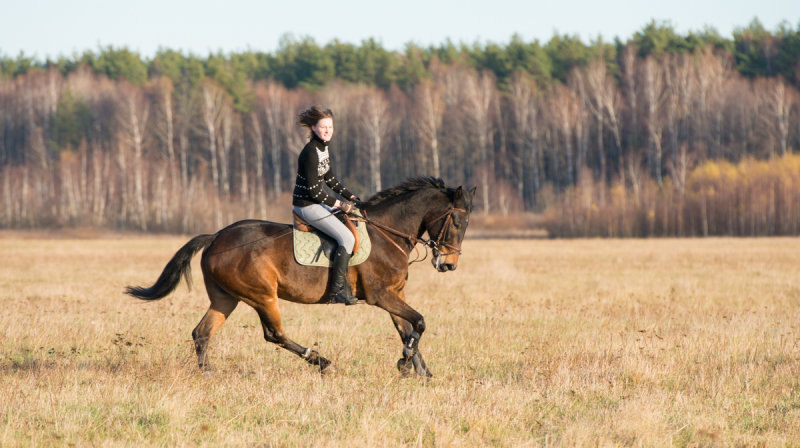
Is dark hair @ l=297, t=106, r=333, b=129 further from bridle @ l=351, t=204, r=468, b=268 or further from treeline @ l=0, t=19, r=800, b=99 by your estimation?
treeline @ l=0, t=19, r=800, b=99

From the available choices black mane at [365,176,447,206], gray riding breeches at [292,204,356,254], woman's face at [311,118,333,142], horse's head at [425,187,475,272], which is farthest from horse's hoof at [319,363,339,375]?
woman's face at [311,118,333,142]

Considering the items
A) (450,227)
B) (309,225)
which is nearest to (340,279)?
(309,225)

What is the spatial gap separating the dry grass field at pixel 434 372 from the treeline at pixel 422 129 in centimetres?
4646

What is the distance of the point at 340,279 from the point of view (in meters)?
8.84

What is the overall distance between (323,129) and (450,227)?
1.77m

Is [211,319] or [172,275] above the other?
[172,275]

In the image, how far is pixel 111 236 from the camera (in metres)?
67.2

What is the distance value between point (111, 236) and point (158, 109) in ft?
73.8

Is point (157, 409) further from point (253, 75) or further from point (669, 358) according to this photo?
point (253, 75)

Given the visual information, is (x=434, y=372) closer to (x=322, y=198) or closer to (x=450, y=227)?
(x=450, y=227)

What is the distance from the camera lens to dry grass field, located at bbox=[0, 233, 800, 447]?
251 inches

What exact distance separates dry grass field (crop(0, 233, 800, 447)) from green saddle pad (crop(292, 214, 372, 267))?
47.8 inches

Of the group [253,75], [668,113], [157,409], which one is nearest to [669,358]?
[157,409]

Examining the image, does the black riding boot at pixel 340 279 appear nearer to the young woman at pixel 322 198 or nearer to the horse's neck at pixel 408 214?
the young woman at pixel 322 198
